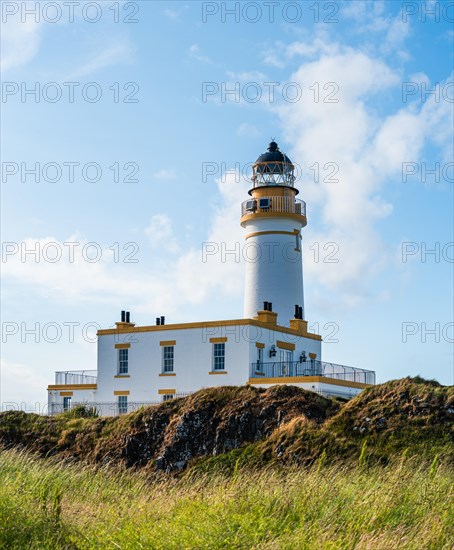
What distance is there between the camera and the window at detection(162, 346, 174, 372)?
31.6 meters

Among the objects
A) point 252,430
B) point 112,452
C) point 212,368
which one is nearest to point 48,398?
point 212,368

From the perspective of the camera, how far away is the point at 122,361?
33156 millimetres

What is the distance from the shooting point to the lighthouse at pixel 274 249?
114ft

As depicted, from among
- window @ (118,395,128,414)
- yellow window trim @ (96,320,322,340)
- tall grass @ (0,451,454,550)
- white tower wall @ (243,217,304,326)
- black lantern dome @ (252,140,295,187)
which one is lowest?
tall grass @ (0,451,454,550)

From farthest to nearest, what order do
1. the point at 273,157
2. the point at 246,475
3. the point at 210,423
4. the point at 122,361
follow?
the point at 273,157
the point at 122,361
the point at 210,423
the point at 246,475

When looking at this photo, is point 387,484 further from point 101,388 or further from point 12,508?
point 101,388

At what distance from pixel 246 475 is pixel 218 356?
56.6 feet

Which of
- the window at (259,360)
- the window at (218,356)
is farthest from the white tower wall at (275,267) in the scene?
the window at (218,356)

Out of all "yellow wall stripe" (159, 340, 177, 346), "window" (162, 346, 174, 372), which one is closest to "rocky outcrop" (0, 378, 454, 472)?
"window" (162, 346, 174, 372)

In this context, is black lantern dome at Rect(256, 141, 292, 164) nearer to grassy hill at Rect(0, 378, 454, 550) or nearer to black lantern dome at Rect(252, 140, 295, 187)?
black lantern dome at Rect(252, 140, 295, 187)

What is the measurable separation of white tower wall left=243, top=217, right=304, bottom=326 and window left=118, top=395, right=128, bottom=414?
6.94 meters

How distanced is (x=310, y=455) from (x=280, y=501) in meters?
7.94

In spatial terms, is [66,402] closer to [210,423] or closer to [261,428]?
[210,423]

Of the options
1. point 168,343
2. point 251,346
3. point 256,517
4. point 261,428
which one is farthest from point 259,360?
point 256,517
